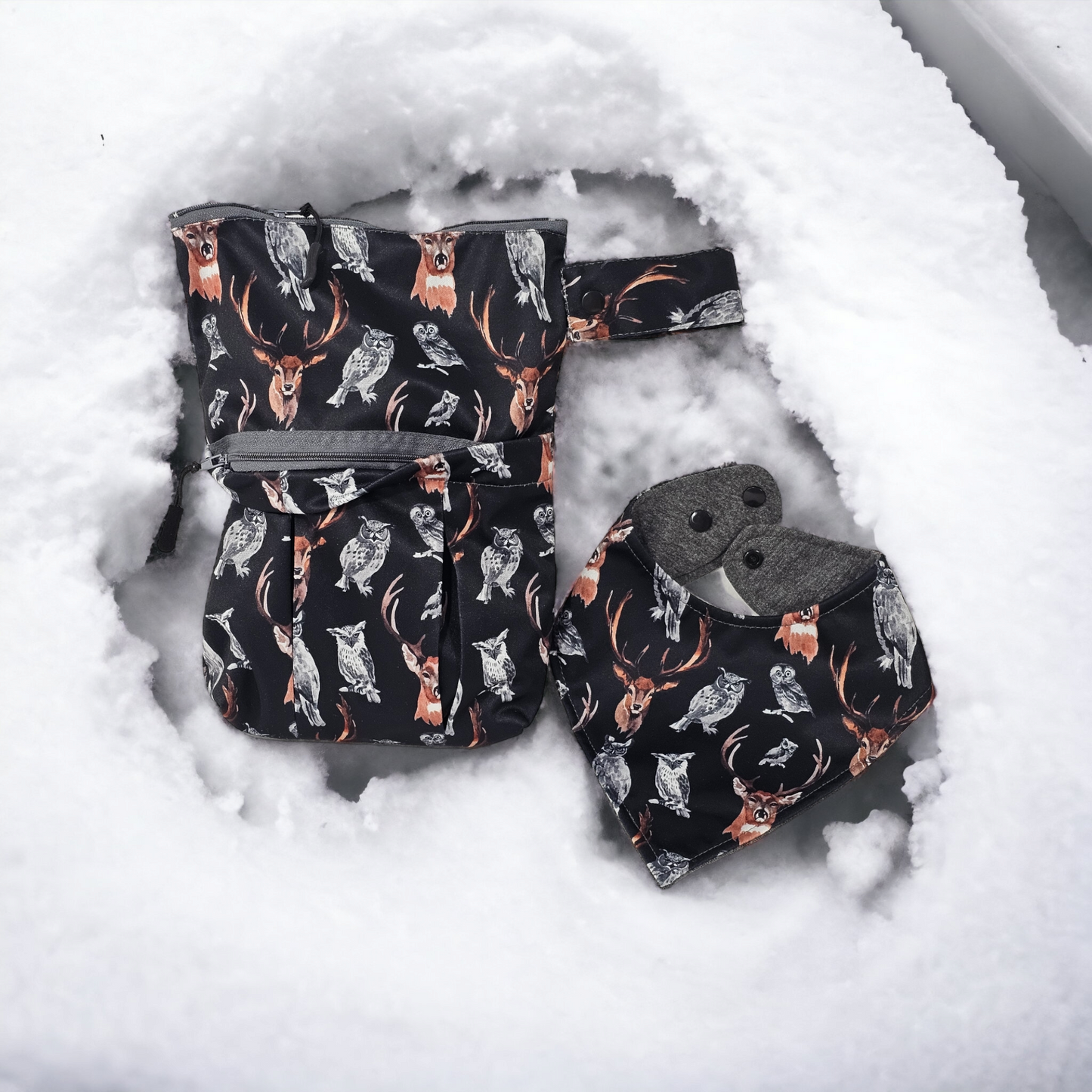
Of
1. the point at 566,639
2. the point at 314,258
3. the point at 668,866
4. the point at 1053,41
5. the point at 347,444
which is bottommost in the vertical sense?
the point at 668,866

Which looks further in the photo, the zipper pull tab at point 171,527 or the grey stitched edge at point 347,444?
the zipper pull tab at point 171,527

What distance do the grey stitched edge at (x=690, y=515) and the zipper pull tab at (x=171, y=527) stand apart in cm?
46

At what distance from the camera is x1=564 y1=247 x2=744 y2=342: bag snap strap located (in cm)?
78

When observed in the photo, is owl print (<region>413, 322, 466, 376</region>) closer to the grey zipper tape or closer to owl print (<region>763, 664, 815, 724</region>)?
the grey zipper tape

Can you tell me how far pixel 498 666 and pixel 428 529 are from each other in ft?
0.46

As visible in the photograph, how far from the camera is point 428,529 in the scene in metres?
0.72

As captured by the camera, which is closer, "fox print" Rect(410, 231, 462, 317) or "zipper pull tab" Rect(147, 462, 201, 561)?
"fox print" Rect(410, 231, 462, 317)

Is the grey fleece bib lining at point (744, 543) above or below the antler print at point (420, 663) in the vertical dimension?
above

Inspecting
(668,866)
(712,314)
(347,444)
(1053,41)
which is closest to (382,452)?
(347,444)

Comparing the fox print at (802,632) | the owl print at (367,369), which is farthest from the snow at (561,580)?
the owl print at (367,369)

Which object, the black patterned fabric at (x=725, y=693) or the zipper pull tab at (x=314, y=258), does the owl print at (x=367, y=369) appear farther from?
the black patterned fabric at (x=725, y=693)

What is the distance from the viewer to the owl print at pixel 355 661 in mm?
732

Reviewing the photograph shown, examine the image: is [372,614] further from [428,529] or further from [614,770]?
[614,770]

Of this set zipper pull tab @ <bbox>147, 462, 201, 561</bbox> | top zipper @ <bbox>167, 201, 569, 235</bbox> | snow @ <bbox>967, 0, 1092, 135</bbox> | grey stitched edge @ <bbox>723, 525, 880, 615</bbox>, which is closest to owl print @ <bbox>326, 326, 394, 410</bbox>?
top zipper @ <bbox>167, 201, 569, 235</bbox>
